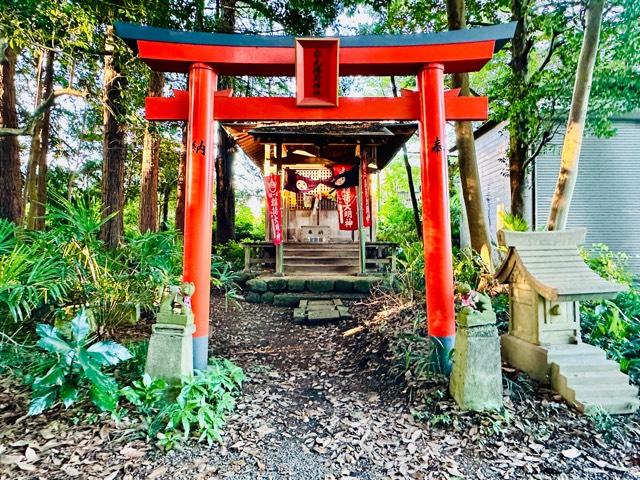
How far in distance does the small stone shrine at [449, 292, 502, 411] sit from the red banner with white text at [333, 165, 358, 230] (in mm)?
5903

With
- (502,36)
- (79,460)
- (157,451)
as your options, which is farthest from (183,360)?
(502,36)

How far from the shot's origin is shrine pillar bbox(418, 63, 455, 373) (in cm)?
358

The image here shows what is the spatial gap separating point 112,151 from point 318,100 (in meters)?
4.63

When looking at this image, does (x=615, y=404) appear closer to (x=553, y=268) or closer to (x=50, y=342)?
(x=553, y=268)

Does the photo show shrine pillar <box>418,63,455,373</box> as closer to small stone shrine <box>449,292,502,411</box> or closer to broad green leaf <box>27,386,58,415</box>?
small stone shrine <box>449,292,502,411</box>

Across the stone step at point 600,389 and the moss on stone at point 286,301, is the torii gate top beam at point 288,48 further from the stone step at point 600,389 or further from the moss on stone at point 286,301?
the moss on stone at point 286,301

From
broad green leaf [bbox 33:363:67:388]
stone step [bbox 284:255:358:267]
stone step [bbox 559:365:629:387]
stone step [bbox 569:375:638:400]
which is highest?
stone step [bbox 284:255:358:267]

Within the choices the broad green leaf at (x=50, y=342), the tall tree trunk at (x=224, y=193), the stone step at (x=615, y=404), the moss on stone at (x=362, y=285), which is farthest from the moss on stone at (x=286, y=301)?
the tall tree trunk at (x=224, y=193)

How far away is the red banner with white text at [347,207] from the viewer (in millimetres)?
8766

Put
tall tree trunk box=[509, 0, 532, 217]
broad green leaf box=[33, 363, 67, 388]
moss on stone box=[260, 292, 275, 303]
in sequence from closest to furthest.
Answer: broad green leaf box=[33, 363, 67, 388], tall tree trunk box=[509, 0, 532, 217], moss on stone box=[260, 292, 275, 303]

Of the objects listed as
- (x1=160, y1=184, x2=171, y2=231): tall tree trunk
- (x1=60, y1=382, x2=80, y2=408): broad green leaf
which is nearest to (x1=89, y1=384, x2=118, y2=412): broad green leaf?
(x1=60, y1=382, x2=80, y2=408): broad green leaf

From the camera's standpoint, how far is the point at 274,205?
839 cm

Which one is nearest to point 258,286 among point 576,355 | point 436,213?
point 436,213

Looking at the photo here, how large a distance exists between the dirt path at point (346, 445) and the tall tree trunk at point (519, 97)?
18.4 feet
